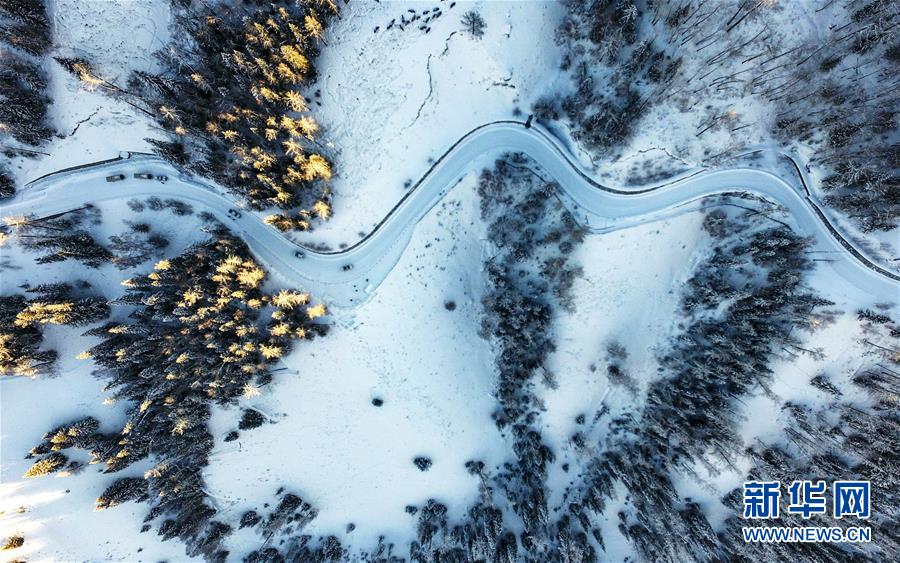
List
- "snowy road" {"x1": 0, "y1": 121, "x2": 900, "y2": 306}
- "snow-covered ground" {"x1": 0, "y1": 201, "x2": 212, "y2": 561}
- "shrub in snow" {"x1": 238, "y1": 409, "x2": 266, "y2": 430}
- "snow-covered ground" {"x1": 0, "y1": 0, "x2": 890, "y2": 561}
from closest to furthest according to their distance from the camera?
"snowy road" {"x1": 0, "y1": 121, "x2": 900, "y2": 306} < "snow-covered ground" {"x1": 0, "y1": 0, "x2": 890, "y2": 561} < "snow-covered ground" {"x1": 0, "y1": 201, "x2": 212, "y2": 561} < "shrub in snow" {"x1": 238, "y1": 409, "x2": 266, "y2": 430}

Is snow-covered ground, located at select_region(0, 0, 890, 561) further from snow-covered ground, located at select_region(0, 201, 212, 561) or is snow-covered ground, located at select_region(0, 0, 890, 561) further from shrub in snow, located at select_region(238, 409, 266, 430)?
shrub in snow, located at select_region(238, 409, 266, 430)

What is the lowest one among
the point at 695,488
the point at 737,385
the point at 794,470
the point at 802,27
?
the point at 695,488

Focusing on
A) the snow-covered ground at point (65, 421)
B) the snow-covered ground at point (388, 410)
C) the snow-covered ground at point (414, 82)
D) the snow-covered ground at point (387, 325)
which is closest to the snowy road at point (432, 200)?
the snow-covered ground at point (387, 325)

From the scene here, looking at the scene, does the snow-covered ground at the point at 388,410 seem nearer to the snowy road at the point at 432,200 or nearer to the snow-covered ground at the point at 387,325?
the snow-covered ground at the point at 387,325

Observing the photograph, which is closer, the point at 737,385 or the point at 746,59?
the point at 746,59

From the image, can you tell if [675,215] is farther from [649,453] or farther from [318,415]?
[318,415]

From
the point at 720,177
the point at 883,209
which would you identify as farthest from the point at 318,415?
the point at 883,209

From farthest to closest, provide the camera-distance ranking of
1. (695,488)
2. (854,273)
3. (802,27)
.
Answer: (695,488) < (854,273) < (802,27)

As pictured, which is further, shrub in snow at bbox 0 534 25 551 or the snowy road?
shrub in snow at bbox 0 534 25 551

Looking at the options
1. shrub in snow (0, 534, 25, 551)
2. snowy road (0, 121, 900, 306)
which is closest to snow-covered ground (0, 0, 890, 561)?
shrub in snow (0, 534, 25, 551)
